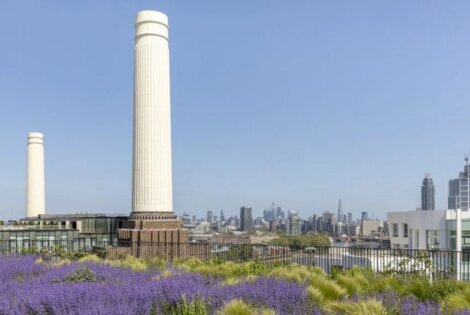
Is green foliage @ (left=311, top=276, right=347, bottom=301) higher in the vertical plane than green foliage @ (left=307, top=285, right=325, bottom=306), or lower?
lower

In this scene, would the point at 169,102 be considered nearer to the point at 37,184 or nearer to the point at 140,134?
the point at 140,134

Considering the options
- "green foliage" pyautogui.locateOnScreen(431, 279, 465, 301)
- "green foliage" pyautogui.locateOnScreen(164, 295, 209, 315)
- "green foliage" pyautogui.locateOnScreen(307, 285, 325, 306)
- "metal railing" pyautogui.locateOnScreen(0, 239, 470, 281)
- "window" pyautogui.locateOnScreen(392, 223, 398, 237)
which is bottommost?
"window" pyautogui.locateOnScreen(392, 223, 398, 237)

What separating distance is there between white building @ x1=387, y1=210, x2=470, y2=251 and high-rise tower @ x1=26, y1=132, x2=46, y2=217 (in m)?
56.5

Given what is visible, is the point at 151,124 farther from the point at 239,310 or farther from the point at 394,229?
the point at 394,229

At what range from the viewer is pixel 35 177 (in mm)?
72312

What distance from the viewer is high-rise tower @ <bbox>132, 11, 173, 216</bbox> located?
34.3m

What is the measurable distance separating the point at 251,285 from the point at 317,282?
5.93ft

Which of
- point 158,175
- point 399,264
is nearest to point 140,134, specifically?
point 158,175

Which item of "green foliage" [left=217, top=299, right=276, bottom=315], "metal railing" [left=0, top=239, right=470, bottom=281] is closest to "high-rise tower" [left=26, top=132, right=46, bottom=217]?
"metal railing" [left=0, top=239, right=470, bottom=281]

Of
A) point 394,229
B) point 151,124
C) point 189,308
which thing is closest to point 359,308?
point 189,308

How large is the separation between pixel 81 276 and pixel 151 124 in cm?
2389

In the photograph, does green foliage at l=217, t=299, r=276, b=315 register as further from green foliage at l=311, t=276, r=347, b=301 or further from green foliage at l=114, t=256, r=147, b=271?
green foliage at l=114, t=256, r=147, b=271

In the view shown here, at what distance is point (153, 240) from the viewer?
1287 inches

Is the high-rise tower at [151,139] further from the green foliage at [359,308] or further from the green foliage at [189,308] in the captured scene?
the green foliage at [359,308]
